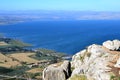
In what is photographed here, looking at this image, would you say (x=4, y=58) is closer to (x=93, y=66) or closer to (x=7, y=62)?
(x=7, y=62)

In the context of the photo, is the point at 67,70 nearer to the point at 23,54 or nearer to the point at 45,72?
the point at 45,72

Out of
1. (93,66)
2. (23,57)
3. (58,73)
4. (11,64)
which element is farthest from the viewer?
(23,57)

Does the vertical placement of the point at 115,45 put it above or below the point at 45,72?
above

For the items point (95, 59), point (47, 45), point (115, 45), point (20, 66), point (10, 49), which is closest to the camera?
point (95, 59)

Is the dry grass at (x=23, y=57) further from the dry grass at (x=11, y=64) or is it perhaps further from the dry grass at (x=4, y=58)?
the dry grass at (x=11, y=64)

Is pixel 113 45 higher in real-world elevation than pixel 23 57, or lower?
higher

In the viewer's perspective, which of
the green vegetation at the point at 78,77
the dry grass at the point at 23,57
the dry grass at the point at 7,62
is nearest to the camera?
the green vegetation at the point at 78,77

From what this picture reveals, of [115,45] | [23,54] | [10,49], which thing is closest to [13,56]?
[23,54]

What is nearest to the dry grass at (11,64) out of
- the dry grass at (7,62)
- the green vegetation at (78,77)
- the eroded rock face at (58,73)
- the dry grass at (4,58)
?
the dry grass at (7,62)

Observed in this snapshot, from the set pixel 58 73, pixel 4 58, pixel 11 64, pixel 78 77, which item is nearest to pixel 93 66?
pixel 78 77
